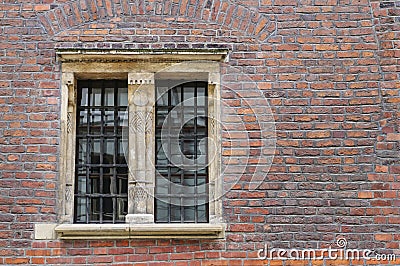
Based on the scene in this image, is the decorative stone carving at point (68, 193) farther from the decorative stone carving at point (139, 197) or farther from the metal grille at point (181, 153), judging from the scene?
the metal grille at point (181, 153)

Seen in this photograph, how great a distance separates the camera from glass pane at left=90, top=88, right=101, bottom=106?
6734 mm

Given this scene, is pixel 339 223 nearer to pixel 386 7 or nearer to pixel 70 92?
pixel 386 7

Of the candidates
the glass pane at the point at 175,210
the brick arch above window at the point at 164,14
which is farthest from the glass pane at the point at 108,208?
the brick arch above window at the point at 164,14

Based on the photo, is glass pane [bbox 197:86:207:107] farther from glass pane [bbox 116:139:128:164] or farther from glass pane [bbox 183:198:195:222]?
glass pane [bbox 183:198:195:222]

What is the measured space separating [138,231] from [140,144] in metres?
0.89

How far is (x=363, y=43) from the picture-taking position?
6.58 m

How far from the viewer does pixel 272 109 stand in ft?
21.2

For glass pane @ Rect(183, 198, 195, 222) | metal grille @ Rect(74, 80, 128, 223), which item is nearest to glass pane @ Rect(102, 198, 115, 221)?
metal grille @ Rect(74, 80, 128, 223)

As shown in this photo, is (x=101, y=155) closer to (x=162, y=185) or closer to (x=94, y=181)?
(x=94, y=181)

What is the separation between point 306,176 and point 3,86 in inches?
126

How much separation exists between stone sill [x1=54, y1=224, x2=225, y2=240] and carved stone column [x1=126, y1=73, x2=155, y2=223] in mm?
139

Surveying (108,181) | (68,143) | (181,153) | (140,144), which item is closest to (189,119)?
(181,153)

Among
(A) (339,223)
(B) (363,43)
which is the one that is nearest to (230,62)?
(B) (363,43)

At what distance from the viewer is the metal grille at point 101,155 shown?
6512 millimetres
